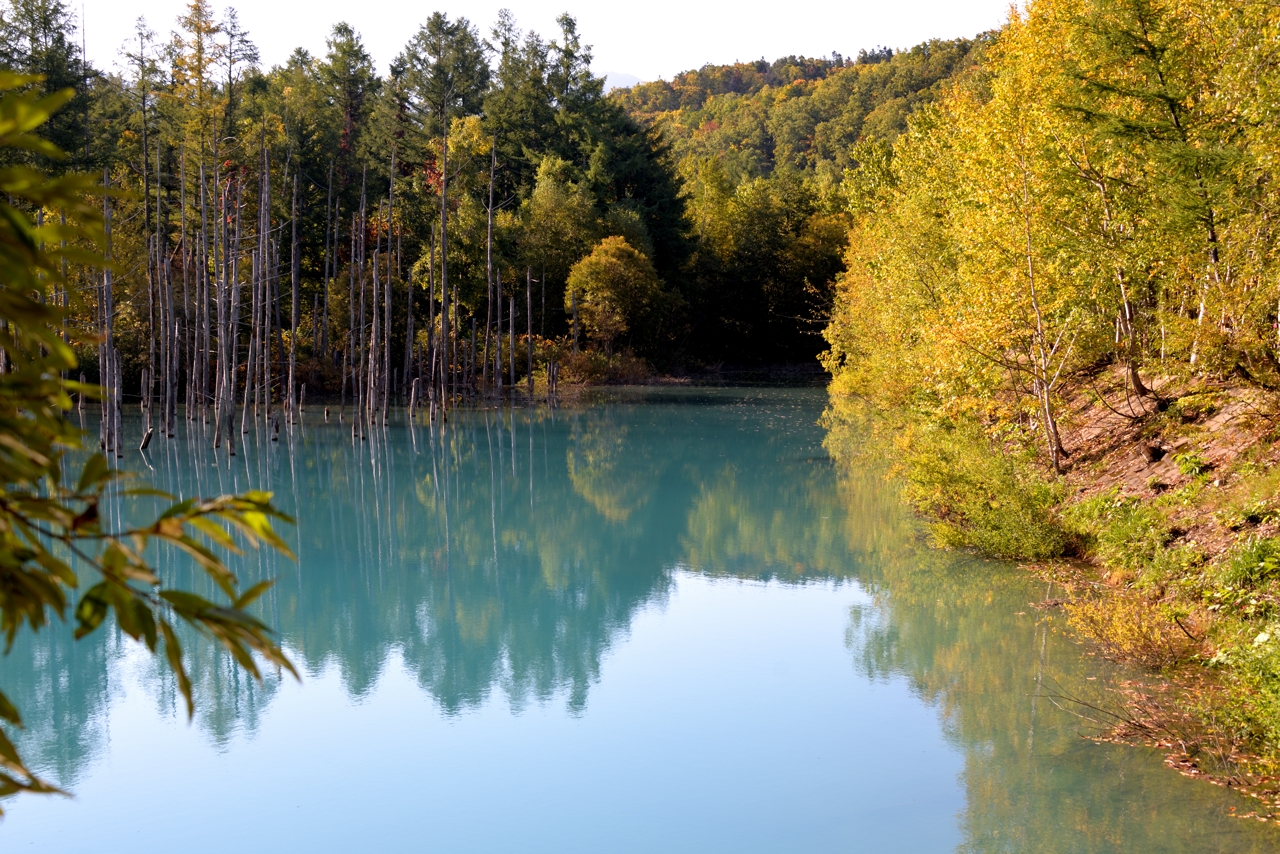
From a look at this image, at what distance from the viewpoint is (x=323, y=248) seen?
123 feet

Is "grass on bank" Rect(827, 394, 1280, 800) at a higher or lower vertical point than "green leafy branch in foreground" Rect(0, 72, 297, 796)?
lower

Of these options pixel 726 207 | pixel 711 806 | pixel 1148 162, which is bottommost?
pixel 711 806

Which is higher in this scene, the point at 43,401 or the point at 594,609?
the point at 43,401

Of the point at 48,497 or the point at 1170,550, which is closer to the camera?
the point at 48,497

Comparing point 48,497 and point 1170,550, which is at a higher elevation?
point 48,497

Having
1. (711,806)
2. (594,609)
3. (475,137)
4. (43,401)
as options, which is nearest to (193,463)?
(594,609)

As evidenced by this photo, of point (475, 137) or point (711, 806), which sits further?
point (475, 137)

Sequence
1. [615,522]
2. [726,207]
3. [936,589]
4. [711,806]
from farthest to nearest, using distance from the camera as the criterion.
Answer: [726,207], [615,522], [936,589], [711,806]

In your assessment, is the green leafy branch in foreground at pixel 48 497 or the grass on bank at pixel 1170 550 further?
the grass on bank at pixel 1170 550

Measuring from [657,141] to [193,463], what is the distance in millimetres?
33244

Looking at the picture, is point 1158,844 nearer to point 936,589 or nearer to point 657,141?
point 936,589

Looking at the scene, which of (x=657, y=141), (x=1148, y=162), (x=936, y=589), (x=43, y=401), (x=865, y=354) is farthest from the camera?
(x=657, y=141)

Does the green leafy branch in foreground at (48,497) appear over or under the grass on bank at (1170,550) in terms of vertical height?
over

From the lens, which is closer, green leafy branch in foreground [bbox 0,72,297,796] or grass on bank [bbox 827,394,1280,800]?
green leafy branch in foreground [bbox 0,72,297,796]
